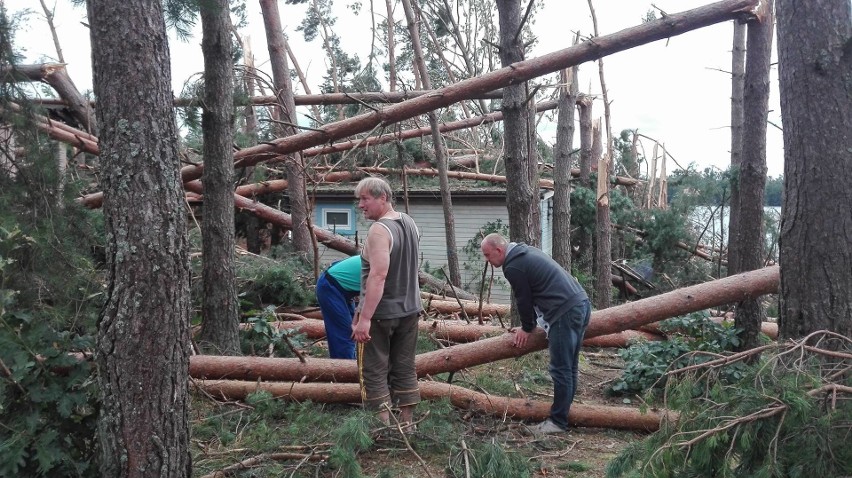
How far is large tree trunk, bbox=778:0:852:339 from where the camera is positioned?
15.7 feet

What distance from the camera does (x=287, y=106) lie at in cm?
1359

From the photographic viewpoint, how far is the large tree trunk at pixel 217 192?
24.5ft

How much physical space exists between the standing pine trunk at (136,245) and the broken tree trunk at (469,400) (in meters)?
2.39

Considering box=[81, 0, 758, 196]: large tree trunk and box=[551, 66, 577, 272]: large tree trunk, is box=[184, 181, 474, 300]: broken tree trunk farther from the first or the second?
box=[81, 0, 758, 196]: large tree trunk

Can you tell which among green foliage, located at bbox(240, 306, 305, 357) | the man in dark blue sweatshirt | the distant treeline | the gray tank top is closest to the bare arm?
the gray tank top

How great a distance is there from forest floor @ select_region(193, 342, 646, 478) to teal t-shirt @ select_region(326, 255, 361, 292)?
1215mm

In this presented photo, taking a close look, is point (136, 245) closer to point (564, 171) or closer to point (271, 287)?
point (271, 287)

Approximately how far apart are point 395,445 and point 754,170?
480 cm

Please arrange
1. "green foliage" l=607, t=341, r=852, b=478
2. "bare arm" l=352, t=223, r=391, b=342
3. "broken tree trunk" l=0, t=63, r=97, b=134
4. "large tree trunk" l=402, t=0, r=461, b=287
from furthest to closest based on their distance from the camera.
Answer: "large tree trunk" l=402, t=0, r=461, b=287 < "broken tree trunk" l=0, t=63, r=97, b=134 < "bare arm" l=352, t=223, r=391, b=342 < "green foliage" l=607, t=341, r=852, b=478

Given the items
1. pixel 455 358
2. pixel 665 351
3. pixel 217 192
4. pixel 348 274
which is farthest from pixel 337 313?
pixel 665 351

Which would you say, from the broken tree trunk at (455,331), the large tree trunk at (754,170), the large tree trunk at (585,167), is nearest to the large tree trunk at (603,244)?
the large tree trunk at (585,167)

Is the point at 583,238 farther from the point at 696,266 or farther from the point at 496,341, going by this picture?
the point at 496,341

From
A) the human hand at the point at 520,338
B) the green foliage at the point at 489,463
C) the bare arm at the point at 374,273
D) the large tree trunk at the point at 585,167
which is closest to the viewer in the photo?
the green foliage at the point at 489,463

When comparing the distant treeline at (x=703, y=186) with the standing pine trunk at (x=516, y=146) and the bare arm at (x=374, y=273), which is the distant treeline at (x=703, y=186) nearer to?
the standing pine trunk at (x=516, y=146)
